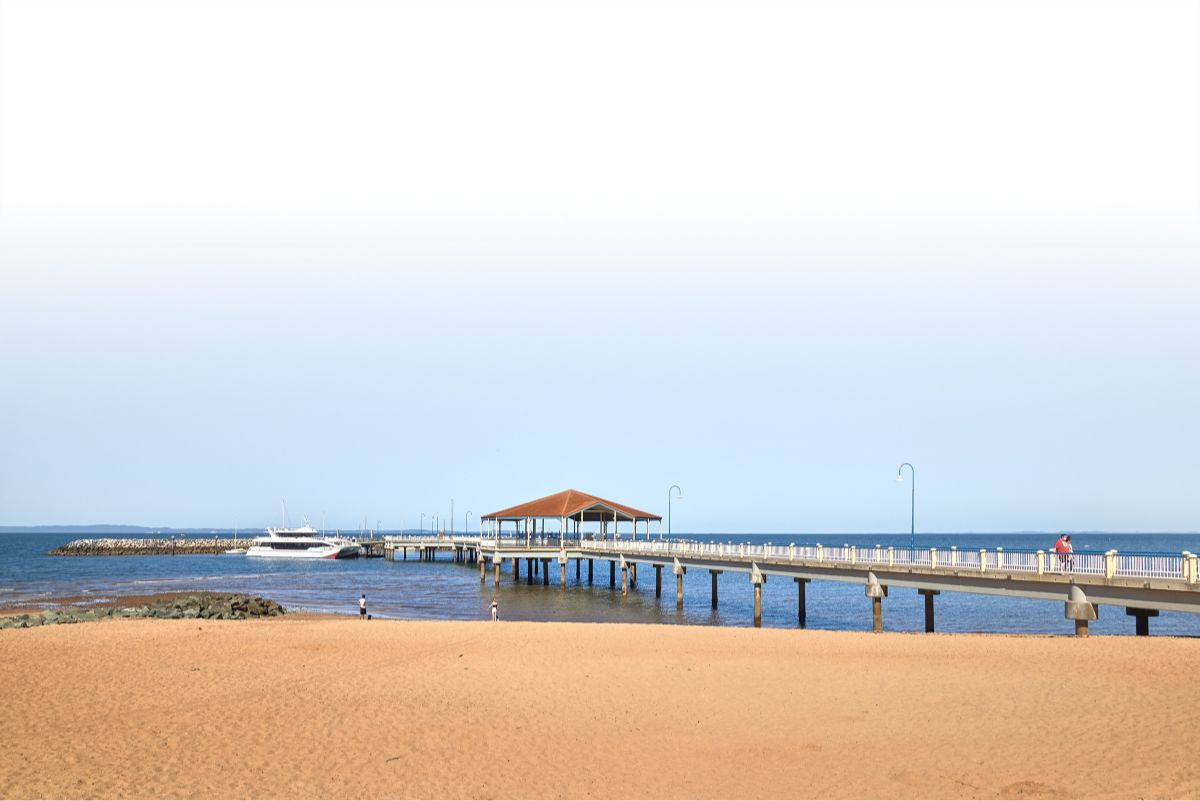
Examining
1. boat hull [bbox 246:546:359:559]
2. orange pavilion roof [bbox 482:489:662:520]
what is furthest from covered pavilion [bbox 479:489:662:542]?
boat hull [bbox 246:546:359:559]

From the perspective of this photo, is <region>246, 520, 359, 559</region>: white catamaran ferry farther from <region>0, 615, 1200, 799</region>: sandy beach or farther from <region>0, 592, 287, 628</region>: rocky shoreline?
<region>0, 615, 1200, 799</region>: sandy beach

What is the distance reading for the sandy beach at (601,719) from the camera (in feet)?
43.8

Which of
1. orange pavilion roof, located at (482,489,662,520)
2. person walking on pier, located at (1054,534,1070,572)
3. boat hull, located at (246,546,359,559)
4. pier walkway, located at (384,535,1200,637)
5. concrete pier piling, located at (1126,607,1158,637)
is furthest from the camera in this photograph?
boat hull, located at (246,546,359,559)

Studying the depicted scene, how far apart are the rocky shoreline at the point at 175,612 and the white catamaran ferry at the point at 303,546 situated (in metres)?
78.4

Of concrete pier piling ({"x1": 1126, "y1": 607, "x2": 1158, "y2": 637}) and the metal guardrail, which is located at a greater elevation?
the metal guardrail

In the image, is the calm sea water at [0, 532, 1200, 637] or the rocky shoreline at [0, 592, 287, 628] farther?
the calm sea water at [0, 532, 1200, 637]

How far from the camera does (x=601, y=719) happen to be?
680 inches

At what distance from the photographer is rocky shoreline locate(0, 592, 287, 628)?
1361 inches

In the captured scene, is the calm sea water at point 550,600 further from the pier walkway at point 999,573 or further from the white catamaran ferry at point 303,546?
the white catamaran ferry at point 303,546

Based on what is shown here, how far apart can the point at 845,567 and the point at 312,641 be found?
19218 mm

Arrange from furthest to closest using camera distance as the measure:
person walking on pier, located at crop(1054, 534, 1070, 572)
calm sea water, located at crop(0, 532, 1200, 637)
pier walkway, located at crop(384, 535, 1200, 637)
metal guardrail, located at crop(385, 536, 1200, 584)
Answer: calm sea water, located at crop(0, 532, 1200, 637), person walking on pier, located at crop(1054, 534, 1070, 572), metal guardrail, located at crop(385, 536, 1200, 584), pier walkway, located at crop(384, 535, 1200, 637)

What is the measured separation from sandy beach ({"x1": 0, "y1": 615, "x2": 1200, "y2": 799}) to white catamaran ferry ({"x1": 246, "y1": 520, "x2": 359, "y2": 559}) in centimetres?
9619

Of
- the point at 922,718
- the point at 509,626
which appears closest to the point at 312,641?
the point at 509,626

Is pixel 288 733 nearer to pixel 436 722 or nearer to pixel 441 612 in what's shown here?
pixel 436 722
